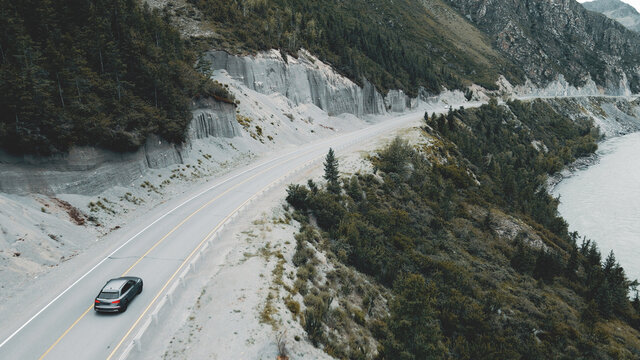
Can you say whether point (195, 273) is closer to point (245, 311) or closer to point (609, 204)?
point (245, 311)

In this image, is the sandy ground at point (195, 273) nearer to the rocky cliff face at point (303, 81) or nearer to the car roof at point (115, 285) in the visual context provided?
the car roof at point (115, 285)

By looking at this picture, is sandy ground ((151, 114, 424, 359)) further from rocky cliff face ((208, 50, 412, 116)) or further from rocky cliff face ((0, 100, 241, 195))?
rocky cliff face ((208, 50, 412, 116))

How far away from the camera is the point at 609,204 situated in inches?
2589

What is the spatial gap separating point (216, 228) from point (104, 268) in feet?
23.5

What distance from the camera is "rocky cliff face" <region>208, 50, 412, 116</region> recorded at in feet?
198

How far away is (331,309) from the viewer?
18.7 meters

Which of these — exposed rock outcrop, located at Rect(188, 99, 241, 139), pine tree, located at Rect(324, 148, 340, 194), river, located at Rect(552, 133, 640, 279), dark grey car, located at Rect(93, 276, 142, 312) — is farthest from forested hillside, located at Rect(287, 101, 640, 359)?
exposed rock outcrop, located at Rect(188, 99, 241, 139)

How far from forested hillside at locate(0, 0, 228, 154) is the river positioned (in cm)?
5874

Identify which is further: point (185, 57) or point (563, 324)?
point (185, 57)

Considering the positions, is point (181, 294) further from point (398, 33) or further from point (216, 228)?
point (398, 33)

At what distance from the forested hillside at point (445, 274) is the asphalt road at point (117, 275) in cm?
710

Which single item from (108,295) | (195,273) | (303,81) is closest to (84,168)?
(195,273)

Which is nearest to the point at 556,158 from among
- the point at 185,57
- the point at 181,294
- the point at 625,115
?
the point at 185,57

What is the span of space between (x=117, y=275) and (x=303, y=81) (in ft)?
191
